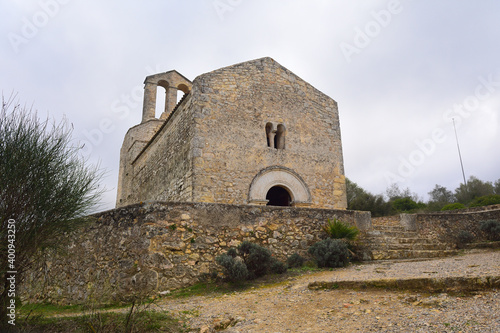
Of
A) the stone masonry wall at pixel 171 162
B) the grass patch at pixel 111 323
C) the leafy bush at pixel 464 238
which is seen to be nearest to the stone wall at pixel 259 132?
the stone masonry wall at pixel 171 162

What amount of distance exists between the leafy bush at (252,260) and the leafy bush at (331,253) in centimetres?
91

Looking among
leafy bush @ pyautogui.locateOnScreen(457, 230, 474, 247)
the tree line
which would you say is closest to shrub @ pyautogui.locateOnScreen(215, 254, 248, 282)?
leafy bush @ pyautogui.locateOnScreen(457, 230, 474, 247)

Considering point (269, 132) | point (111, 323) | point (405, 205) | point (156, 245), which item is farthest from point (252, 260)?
point (405, 205)

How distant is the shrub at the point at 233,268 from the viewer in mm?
6609

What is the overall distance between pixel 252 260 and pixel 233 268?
587mm

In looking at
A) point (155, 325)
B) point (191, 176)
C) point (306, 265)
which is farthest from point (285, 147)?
point (155, 325)

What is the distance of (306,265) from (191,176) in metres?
4.71

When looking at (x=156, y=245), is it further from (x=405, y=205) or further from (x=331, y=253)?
(x=405, y=205)

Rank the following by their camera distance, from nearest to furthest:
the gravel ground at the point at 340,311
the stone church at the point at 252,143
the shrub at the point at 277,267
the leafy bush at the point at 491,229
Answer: the gravel ground at the point at 340,311, the shrub at the point at 277,267, the leafy bush at the point at 491,229, the stone church at the point at 252,143

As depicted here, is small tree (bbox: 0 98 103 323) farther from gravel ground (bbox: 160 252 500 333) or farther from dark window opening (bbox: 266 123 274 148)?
dark window opening (bbox: 266 123 274 148)

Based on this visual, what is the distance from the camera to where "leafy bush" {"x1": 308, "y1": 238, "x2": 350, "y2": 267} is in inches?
301

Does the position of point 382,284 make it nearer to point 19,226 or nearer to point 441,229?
point 19,226

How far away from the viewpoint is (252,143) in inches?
470

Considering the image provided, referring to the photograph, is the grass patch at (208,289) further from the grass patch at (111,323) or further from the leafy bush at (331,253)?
the leafy bush at (331,253)
